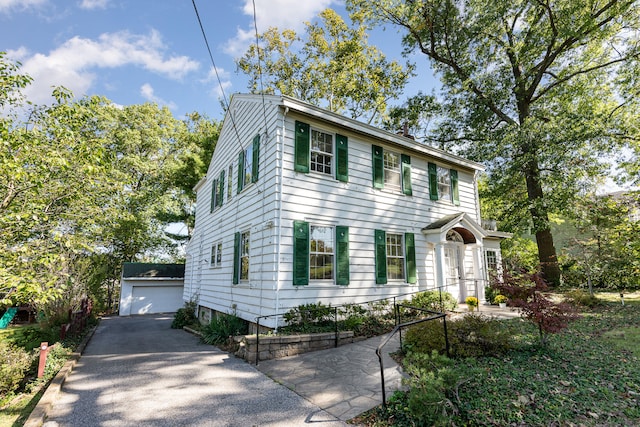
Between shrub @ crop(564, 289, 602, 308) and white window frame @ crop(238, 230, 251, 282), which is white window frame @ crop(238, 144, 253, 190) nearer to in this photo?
white window frame @ crop(238, 230, 251, 282)

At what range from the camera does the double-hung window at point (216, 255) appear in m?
12.5

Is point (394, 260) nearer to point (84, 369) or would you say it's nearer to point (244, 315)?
point (244, 315)

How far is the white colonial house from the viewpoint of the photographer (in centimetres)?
858

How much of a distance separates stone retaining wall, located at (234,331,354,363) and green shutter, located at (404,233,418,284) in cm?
369

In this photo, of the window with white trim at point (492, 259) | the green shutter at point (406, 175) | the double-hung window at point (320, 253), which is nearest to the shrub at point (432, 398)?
the double-hung window at point (320, 253)

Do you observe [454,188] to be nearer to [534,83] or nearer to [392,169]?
[392,169]

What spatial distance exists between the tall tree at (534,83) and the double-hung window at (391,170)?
7.79 meters

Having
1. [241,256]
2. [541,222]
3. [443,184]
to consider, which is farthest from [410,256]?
[541,222]

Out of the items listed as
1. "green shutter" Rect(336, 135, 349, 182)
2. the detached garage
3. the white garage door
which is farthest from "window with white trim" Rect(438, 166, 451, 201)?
the white garage door

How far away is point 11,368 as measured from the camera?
581 centimetres

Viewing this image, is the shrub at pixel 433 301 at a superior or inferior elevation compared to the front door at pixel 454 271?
inferior

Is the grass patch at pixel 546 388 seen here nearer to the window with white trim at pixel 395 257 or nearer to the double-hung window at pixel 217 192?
the window with white trim at pixel 395 257

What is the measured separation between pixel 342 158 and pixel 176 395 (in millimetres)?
7188

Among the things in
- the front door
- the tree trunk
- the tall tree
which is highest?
the tall tree
